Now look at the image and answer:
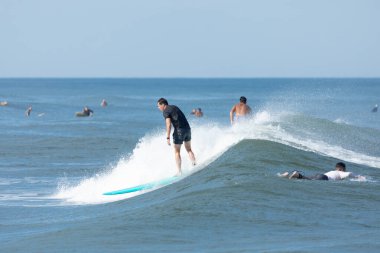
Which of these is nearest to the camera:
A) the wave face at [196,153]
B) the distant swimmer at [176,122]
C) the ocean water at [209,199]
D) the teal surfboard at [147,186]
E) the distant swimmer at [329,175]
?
the ocean water at [209,199]

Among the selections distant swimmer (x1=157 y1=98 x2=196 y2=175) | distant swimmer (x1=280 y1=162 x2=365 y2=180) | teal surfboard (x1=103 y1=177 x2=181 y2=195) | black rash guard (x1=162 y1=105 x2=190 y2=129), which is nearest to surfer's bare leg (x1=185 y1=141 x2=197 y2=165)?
distant swimmer (x1=157 y1=98 x2=196 y2=175)

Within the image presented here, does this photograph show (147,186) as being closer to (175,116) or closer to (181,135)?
(181,135)

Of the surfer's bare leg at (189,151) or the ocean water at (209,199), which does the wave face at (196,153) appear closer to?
the ocean water at (209,199)

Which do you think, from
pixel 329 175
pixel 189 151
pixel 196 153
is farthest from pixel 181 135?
pixel 196 153

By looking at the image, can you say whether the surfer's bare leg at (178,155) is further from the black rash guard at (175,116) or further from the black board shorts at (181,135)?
the black rash guard at (175,116)

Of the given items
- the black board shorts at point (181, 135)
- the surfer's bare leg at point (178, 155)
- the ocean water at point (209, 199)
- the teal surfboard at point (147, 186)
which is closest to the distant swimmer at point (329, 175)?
the ocean water at point (209, 199)

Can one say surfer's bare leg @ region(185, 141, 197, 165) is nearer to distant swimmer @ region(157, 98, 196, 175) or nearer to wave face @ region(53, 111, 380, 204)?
distant swimmer @ region(157, 98, 196, 175)

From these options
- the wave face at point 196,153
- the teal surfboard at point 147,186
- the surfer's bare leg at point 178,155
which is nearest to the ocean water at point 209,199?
the wave face at point 196,153

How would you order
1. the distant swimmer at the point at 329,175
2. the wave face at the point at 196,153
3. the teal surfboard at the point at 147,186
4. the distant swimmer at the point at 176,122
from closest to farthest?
1. the distant swimmer at the point at 329,175
2. the distant swimmer at the point at 176,122
3. the teal surfboard at the point at 147,186
4. the wave face at the point at 196,153

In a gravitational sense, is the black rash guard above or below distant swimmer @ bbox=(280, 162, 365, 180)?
above

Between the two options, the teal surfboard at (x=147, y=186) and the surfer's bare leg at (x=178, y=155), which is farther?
the surfer's bare leg at (x=178, y=155)

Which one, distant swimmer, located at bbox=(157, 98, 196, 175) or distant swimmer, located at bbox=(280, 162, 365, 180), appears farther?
distant swimmer, located at bbox=(157, 98, 196, 175)

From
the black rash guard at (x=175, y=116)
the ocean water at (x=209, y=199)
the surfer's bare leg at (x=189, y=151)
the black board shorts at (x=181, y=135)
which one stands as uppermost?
the black rash guard at (x=175, y=116)

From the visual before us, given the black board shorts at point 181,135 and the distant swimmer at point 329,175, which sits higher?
the black board shorts at point 181,135
